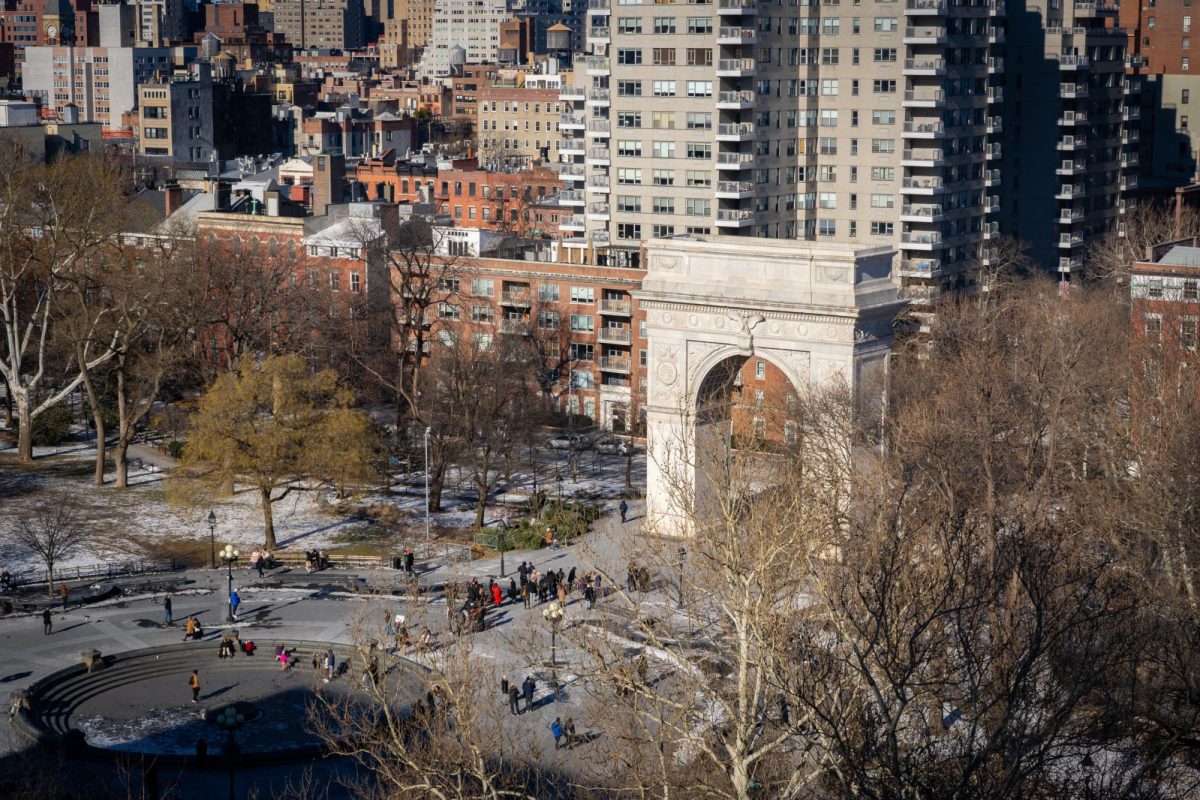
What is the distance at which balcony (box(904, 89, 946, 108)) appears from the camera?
99.8 meters

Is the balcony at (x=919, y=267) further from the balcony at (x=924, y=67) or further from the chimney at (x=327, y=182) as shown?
the chimney at (x=327, y=182)

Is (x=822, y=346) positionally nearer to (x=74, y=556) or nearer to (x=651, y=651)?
(x=651, y=651)

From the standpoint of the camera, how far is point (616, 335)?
96.3 metres

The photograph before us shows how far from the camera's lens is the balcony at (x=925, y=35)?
326ft

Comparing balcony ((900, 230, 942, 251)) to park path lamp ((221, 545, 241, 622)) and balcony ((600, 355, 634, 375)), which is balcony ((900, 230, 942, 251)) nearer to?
balcony ((600, 355, 634, 375))

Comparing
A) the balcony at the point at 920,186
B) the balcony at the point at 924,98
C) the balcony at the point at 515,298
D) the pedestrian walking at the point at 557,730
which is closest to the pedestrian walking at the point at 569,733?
the pedestrian walking at the point at 557,730

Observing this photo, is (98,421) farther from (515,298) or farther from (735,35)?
(735,35)

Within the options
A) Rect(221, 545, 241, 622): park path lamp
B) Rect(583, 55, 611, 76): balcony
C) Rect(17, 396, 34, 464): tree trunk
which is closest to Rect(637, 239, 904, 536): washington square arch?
Rect(221, 545, 241, 622): park path lamp

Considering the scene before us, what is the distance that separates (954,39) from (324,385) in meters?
42.5

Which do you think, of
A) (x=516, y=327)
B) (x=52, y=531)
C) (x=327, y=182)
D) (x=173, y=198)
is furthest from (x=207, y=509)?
(x=173, y=198)

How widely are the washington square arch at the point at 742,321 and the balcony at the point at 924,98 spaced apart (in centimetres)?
2919

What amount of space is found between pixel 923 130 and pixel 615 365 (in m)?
20.3

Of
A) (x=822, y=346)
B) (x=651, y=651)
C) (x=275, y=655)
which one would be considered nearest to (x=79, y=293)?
(x=275, y=655)

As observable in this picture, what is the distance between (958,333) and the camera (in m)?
79.8
